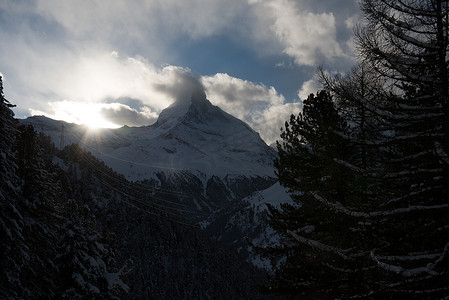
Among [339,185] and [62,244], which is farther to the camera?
[62,244]

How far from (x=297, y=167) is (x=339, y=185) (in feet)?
8.04

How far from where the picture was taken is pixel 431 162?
5020 millimetres

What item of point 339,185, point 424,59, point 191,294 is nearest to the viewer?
point 424,59

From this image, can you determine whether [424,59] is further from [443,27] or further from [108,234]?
[108,234]

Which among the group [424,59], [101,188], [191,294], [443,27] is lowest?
[191,294]

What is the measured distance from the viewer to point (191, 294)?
10881 centimetres

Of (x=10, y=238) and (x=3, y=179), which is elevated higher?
(x=3, y=179)

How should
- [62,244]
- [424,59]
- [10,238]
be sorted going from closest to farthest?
[424,59]
[10,238]
[62,244]

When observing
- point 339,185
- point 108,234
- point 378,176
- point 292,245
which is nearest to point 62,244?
point 108,234

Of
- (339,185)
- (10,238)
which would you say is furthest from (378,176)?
(10,238)

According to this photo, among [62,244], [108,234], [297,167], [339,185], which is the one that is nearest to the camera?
[339,185]

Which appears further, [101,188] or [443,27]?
[101,188]

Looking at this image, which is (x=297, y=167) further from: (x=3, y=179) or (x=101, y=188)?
(x=101, y=188)

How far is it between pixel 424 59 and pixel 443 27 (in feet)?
1.67
